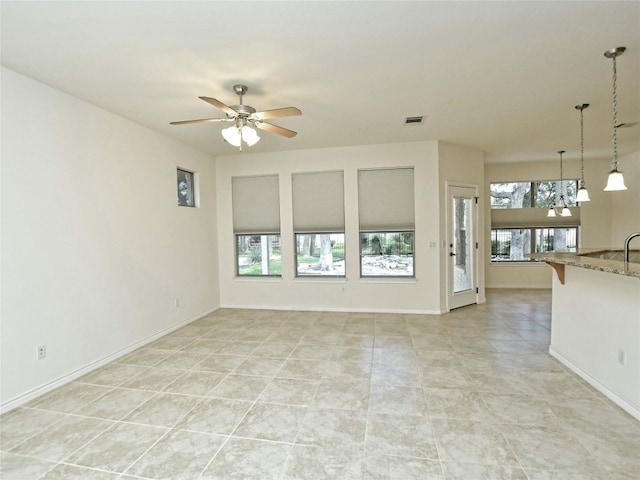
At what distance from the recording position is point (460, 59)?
2490 mm

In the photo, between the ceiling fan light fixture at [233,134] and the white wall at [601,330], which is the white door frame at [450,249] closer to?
the white wall at [601,330]

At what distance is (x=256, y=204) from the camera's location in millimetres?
5516

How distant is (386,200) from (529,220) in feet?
12.9

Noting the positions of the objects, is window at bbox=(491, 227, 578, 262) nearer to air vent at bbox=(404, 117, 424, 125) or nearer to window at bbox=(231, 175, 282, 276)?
air vent at bbox=(404, 117, 424, 125)

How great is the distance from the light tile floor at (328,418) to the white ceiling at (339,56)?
2726mm

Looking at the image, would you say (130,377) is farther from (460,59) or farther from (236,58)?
(460,59)

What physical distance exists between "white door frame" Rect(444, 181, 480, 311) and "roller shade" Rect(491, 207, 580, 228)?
6.35 ft

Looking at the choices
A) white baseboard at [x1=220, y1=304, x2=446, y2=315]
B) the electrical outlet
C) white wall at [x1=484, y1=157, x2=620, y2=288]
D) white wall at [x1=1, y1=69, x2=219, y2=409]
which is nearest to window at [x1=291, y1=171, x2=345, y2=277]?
white baseboard at [x1=220, y1=304, x2=446, y2=315]

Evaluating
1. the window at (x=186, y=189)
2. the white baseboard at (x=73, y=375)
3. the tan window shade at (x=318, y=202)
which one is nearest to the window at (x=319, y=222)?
the tan window shade at (x=318, y=202)

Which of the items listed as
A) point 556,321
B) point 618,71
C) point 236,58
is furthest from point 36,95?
point 556,321

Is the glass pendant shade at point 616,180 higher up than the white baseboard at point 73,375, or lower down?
higher up

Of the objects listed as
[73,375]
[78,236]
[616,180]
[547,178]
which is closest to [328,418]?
[73,375]

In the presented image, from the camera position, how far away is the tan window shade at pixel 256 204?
545 cm

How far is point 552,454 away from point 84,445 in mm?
2973
